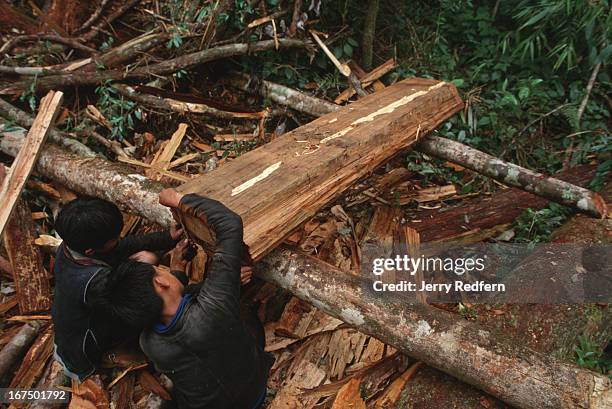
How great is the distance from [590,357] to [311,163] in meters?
2.12

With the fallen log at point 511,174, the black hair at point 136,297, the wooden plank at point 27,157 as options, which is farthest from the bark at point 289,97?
the black hair at point 136,297

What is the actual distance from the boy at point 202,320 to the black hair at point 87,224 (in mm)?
367

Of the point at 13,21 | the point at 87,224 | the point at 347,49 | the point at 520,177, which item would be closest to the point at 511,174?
the point at 520,177

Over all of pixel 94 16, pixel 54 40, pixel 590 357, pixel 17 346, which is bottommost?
pixel 590 357

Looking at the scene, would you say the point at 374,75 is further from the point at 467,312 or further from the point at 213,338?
the point at 213,338

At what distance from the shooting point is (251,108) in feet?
16.0

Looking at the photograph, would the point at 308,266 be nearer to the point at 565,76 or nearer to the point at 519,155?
the point at 519,155

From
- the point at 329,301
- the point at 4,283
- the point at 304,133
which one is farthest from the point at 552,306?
the point at 4,283

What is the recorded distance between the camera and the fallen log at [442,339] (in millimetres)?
2209

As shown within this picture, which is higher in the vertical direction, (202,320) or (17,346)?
(202,320)

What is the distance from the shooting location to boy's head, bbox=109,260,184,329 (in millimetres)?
2158

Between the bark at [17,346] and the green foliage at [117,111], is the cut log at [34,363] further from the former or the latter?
the green foliage at [117,111]

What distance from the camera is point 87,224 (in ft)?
8.16

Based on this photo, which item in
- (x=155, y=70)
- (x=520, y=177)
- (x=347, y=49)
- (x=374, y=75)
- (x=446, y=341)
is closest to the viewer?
(x=446, y=341)
